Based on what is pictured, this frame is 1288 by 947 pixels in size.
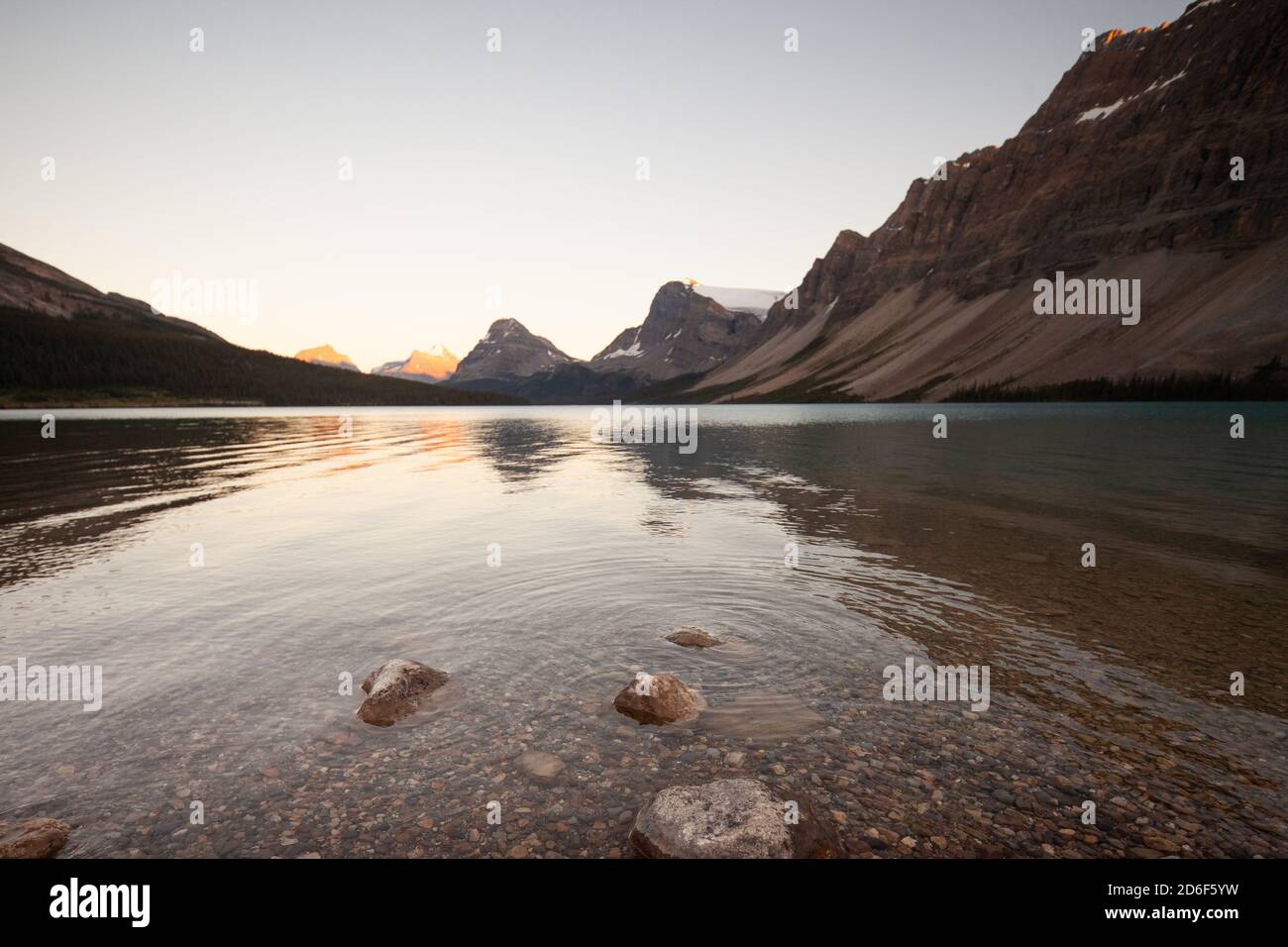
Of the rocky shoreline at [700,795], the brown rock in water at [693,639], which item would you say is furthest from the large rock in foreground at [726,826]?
the brown rock in water at [693,639]

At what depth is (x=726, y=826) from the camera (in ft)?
22.3

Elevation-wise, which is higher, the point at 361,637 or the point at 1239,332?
the point at 1239,332

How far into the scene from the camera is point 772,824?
22.3 ft

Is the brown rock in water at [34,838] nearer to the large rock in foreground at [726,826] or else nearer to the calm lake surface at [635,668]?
the calm lake surface at [635,668]

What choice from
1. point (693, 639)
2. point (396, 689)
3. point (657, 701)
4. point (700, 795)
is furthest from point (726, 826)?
point (693, 639)

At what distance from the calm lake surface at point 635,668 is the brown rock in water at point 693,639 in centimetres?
33

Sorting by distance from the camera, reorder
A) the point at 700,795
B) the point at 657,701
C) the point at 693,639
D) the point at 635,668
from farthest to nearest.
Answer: the point at 693,639, the point at 635,668, the point at 657,701, the point at 700,795

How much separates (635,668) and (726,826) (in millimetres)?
5387

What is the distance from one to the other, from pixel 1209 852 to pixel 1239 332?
8806 inches

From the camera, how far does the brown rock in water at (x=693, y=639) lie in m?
13.3

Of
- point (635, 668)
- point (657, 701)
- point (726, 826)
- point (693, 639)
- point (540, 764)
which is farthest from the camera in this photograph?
point (693, 639)

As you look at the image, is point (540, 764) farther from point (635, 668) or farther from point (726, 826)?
point (635, 668)

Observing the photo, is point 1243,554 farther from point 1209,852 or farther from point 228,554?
point 228,554
